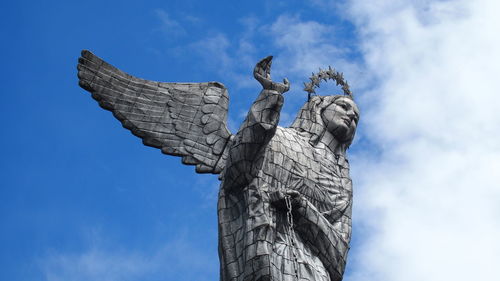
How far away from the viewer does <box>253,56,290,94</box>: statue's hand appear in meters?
16.1

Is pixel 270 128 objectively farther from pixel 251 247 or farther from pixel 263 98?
pixel 251 247

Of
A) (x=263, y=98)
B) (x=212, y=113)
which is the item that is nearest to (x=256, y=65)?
(x=263, y=98)

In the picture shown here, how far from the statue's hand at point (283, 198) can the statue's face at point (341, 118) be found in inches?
78.3

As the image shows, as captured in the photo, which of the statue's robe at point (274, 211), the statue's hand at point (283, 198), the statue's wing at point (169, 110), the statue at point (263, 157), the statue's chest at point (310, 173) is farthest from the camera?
the statue's wing at point (169, 110)

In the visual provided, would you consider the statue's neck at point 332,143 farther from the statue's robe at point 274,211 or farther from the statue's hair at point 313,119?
the statue's robe at point 274,211

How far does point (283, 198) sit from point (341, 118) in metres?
2.29

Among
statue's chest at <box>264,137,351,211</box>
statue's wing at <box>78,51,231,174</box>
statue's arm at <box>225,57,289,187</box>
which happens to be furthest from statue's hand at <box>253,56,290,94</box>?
statue's wing at <box>78,51,231,174</box>

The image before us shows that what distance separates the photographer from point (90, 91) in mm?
17859

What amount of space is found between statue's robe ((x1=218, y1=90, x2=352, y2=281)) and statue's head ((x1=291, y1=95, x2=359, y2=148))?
2.17ft

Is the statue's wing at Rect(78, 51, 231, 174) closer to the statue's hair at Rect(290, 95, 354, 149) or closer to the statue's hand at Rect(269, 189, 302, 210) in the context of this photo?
the statue's hair at Rect(290, 95, 354, 149)

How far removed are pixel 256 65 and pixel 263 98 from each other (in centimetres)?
50

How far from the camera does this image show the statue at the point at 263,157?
16000 mm

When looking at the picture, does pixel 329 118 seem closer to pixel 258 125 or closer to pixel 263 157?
pixel 263 157

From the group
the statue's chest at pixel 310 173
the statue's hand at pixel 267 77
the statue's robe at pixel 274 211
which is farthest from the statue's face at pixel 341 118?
the statue's hand at pixel 267 77
